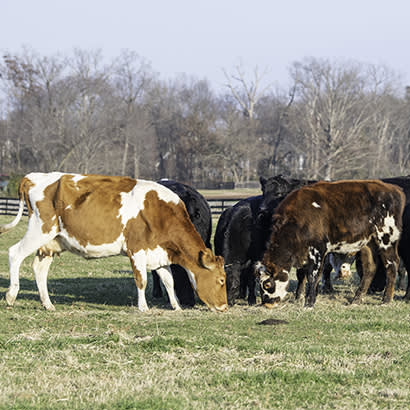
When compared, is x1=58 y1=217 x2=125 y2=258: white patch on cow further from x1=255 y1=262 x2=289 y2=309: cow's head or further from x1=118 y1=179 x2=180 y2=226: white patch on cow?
x1=255 y1=262 x2=289 y2=309: cow's head

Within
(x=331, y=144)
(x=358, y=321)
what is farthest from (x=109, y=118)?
(x=358, y=321)

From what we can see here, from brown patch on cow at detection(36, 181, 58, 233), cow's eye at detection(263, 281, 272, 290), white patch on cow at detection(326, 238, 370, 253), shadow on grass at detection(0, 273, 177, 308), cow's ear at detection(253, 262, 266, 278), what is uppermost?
brown patch on cow at detection(36, 181, 58, 233)

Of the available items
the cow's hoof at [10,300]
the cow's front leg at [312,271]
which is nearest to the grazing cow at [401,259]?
the cow's front leg at [312,271]

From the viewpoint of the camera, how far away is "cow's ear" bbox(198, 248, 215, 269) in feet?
32.4

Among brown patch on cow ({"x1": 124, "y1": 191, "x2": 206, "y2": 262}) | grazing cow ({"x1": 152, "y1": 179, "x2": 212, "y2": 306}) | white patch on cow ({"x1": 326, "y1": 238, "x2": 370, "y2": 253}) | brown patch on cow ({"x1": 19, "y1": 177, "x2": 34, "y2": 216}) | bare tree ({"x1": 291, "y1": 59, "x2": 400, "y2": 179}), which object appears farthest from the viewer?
bare tree ({"x1": 291, "y1": 59, "x2": 400, "y2": 179})

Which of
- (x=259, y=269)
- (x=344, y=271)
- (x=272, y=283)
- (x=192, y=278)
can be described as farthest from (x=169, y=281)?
(x=344, y=271)

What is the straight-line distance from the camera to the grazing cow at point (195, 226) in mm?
10891

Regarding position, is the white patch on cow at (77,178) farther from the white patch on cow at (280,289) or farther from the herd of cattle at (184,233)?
the white patch on cow at (280,289)

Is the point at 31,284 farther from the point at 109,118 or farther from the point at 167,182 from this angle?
the point at 109,118

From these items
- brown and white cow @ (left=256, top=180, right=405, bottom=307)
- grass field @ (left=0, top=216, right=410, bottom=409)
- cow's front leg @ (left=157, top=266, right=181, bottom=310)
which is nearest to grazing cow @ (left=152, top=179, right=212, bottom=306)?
grass field @ (left=0, top=216, right=410, bottom=409)

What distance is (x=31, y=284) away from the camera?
42.7ft

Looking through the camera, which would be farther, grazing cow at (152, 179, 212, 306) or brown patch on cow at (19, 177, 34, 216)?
grazing cow at (152, 179, 212, 306)

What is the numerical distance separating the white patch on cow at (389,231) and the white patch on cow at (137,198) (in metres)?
3.08

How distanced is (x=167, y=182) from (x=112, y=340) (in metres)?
5.39
